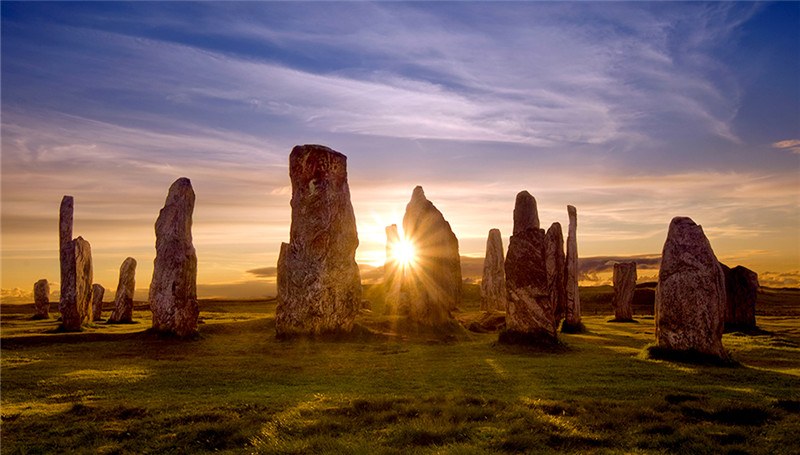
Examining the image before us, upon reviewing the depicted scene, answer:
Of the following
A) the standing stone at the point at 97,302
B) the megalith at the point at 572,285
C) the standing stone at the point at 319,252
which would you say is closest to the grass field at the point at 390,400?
the standing stone at the point at 319,252

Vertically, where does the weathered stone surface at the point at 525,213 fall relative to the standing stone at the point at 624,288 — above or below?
above

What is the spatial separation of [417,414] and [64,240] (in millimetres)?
23325

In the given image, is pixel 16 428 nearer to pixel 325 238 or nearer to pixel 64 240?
pixel 325 238

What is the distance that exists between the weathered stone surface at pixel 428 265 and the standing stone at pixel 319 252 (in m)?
3.97

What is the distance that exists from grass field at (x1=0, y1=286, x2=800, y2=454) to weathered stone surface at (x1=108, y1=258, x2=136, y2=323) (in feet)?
38.0

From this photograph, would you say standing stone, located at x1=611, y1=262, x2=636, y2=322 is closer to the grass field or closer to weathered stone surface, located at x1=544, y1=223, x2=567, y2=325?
weathered stone surface, located at x1=544, y1=223, x2=567, y2=325

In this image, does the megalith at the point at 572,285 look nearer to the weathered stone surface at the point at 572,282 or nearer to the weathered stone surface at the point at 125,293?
the weathered stone surface at the point at 572,282

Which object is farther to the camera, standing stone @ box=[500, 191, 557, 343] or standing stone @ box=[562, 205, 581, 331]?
standing stone @ box=[562, 205, 581, 331]

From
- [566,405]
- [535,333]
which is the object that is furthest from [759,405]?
[535,333]

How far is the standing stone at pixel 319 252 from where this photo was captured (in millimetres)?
22984

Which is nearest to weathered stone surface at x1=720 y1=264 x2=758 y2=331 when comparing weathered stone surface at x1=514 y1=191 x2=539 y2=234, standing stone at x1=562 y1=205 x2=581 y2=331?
standing stone at x1=562 y1=205 x2=581 y2=331

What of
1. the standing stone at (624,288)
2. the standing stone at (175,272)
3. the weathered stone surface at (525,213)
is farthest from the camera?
the standing stone at (624,288)

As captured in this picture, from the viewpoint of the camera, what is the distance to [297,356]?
762 inches

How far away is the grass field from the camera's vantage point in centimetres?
898
